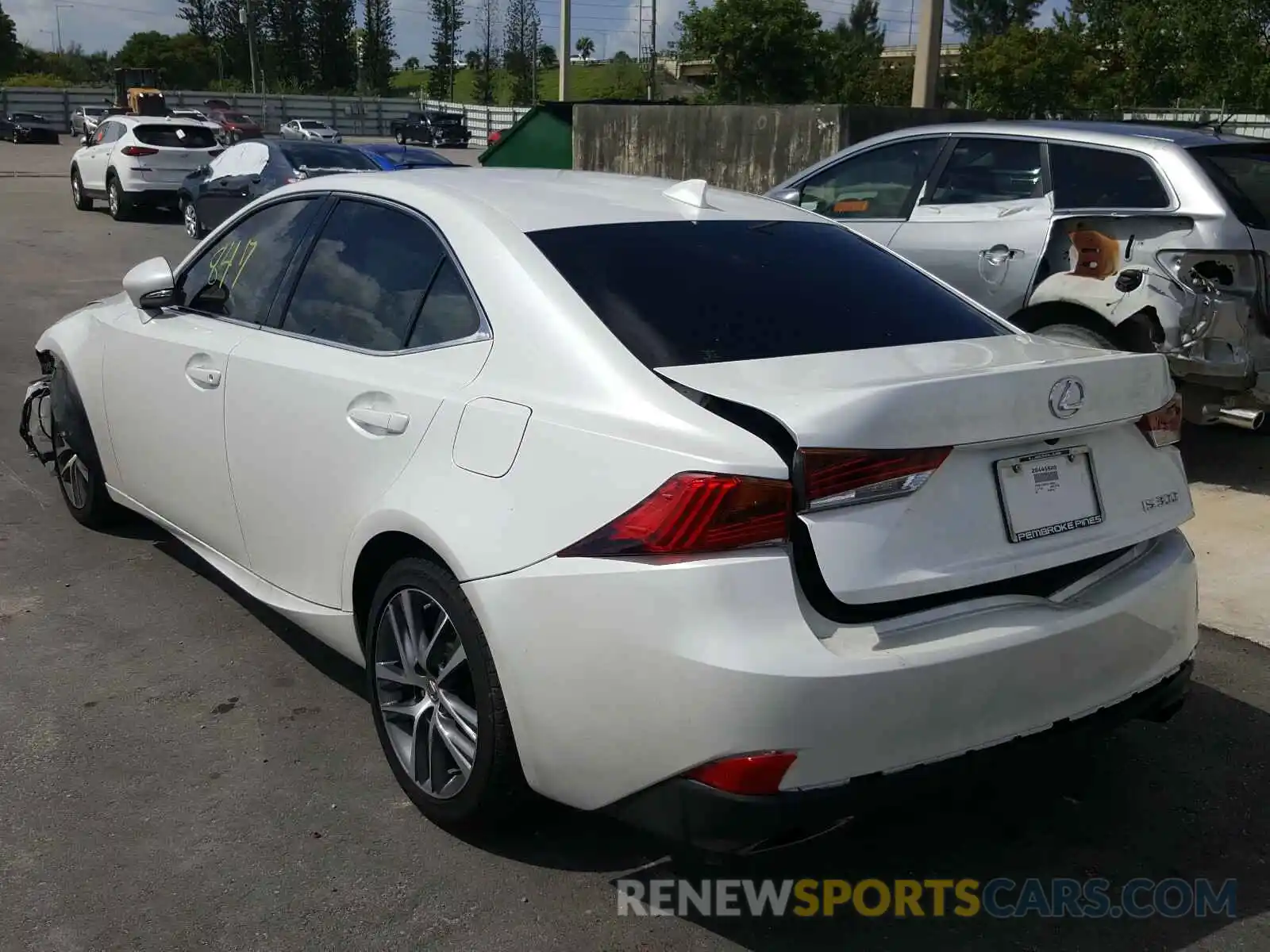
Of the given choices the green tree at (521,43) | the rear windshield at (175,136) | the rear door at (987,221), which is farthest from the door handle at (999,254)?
the green tree at (521,43)

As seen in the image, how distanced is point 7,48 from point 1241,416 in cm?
10215

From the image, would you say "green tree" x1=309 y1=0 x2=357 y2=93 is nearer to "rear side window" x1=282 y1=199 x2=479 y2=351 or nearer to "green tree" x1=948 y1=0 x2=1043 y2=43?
"green tree" x1=948 y1=0 x2=1043 y2=43

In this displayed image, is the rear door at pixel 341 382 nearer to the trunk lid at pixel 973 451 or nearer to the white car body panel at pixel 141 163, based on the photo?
the trunk lid at pixel 973 451

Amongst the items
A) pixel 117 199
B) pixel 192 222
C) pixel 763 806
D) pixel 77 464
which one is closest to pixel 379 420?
pixel 763 806

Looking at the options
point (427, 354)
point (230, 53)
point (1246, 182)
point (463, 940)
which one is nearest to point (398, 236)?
point (427, 354)

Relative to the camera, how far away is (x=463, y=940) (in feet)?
9.24

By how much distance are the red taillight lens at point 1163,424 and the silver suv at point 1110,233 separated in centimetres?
302

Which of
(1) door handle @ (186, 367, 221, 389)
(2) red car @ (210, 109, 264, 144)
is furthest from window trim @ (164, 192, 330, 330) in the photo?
(2) red car @ (210, 109, 264, 144)

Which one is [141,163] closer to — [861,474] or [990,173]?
[990,173]

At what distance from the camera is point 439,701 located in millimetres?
3150

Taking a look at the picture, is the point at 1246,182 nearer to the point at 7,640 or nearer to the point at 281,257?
the point at 281,257

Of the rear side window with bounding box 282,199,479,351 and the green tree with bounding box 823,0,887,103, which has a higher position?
the green tree with bounding box 823,0,887,103

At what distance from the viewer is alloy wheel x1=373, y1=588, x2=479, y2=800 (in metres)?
3.06

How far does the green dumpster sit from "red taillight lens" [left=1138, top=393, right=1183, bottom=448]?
13978mm
